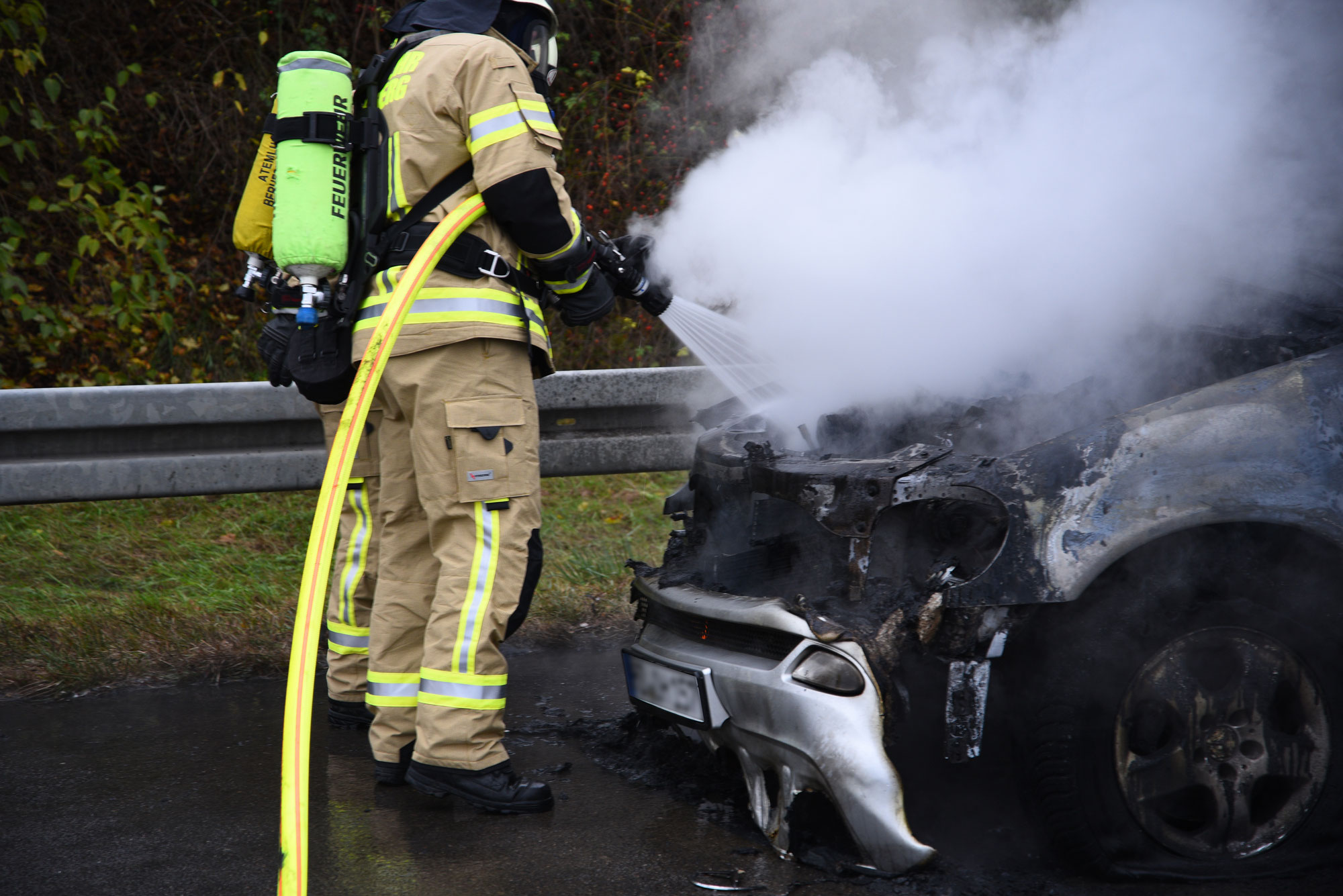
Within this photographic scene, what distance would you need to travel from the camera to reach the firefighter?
3004mm

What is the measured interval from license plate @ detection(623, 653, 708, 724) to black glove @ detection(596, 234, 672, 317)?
1110 millimetres

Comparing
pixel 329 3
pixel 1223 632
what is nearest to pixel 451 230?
pixel 1223 632

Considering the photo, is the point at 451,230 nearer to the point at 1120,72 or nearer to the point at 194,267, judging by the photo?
the point at 1120,72

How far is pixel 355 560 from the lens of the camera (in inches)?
144

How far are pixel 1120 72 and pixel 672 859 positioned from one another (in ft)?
8.46

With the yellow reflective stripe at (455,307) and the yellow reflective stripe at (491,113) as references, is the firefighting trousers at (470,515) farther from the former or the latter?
the yellow reflective stripe at (491,113)

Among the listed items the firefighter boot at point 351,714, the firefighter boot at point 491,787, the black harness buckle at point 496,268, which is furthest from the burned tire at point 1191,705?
the firefighter boot at point 351,714

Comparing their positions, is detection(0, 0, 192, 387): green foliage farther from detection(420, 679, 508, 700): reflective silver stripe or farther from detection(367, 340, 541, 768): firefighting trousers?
detection(420, 679, 508, 700): reflective silver stripe

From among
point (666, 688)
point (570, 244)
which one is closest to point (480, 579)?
point (666, 688)

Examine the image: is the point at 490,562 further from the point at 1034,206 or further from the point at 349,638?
the point at 1034,206

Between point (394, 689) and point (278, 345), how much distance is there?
1.07 meters

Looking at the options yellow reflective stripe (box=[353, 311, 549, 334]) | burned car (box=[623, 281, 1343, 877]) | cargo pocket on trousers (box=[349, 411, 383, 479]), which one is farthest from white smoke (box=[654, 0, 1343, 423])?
cargo pocket on trousers (box=[349, 411, 383, 479])

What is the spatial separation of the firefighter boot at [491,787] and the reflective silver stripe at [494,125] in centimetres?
163

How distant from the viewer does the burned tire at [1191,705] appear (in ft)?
8.07
